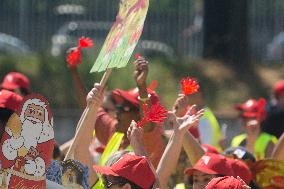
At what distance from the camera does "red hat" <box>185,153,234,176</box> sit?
7.73 meters

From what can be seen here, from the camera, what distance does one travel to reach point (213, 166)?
7762 millimetres

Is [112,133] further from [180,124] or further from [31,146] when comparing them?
[31,146]

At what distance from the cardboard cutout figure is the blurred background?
1152 cm

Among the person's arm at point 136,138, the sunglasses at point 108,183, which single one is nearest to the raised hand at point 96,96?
the person's arm at point 136,138

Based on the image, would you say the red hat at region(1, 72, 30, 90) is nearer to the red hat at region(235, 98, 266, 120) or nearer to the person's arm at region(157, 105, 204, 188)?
the red hat at region(235, 98, 266, 120)

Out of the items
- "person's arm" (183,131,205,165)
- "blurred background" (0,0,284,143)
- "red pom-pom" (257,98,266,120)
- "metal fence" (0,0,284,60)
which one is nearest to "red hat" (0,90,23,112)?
"person's arm" (183,131,205,165)

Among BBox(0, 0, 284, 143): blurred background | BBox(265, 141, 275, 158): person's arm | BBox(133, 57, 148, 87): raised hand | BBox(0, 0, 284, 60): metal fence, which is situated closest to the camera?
BBox(133, 57, 148, 87): raised hand

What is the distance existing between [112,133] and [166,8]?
32.9ft

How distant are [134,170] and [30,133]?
974mm

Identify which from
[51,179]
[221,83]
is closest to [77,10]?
[221,83]

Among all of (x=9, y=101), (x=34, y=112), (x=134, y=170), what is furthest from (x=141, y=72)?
(x=34, y=112)

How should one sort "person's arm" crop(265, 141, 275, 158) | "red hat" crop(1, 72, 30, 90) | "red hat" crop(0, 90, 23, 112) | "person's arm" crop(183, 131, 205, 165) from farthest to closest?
"red hat" crop(1, 72, 30, 90) → "person's arm" crop(265, 141, 275, 158) → "person's arm" crop(183, 131, 205, 165) → "red hat" crop(0, 90, 23, 112)

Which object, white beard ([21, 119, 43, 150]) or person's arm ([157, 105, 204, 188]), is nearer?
white beard ([21, 119, 43, 150])

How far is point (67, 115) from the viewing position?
17406 millimetres
